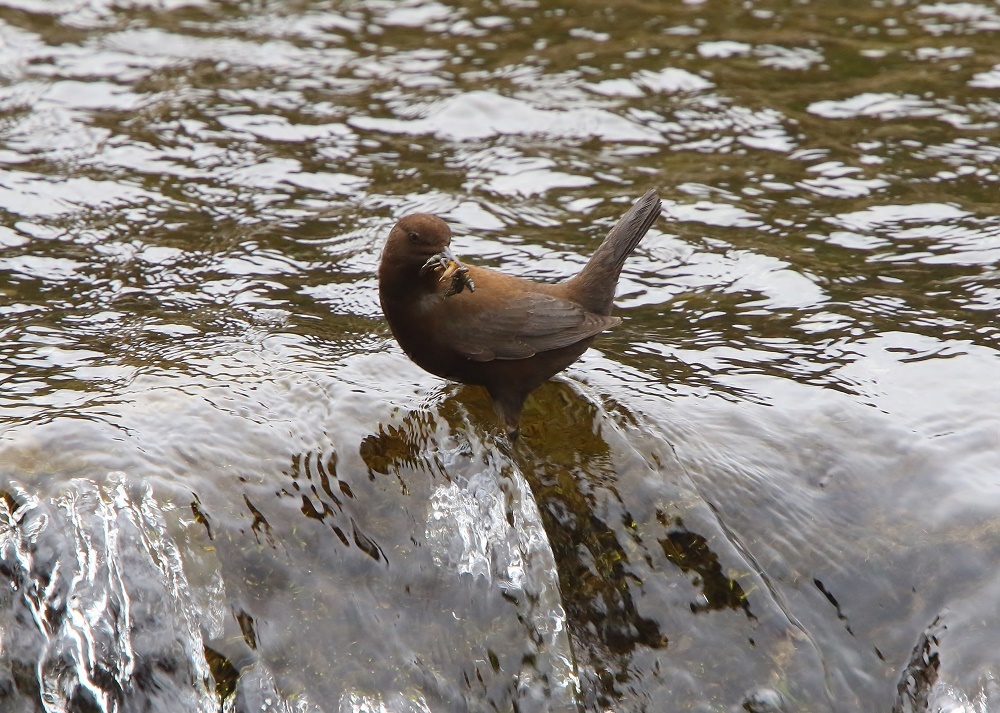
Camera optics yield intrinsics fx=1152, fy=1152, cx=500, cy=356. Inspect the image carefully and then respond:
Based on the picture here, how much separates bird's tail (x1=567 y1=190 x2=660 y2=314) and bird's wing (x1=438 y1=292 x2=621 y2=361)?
99 mm

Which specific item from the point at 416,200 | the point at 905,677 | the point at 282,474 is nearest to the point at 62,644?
the point at 282,474

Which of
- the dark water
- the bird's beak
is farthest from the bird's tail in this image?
the bird's beak

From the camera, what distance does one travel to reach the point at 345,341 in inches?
210

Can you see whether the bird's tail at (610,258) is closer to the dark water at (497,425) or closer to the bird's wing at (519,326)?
the bird's wing at (519,326)

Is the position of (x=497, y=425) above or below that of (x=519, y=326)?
below

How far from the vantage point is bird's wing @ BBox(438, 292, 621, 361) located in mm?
4508

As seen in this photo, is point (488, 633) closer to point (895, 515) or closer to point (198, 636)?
point (198, 636)

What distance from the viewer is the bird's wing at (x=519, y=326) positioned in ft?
14.8

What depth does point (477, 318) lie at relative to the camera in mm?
4594

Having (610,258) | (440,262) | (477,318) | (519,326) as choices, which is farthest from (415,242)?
(610,258)

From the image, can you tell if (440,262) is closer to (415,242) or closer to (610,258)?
(415,242)

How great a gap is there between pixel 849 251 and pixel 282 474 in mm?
3483

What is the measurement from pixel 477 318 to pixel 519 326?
0.18m

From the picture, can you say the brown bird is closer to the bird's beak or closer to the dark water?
the bird's beak
